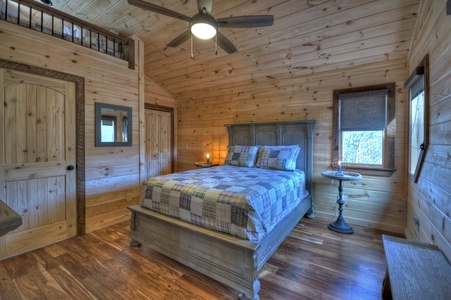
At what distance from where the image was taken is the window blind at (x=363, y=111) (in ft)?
9.84

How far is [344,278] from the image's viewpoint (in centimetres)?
195

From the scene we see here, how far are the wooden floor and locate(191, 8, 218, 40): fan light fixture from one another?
2.30 metres

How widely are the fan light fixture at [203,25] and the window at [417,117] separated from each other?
2.00 metres

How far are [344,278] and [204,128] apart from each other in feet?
12.2

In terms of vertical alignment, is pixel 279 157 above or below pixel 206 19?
below

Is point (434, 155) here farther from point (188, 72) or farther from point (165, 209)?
point (188, 72)

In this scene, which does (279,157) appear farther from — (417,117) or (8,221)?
(8,221)

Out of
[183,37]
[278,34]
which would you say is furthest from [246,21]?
[278,34]

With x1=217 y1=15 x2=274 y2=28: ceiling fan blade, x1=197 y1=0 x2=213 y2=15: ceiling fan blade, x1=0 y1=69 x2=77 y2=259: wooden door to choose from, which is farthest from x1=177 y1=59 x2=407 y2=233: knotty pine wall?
x1=0 y1=69 x2=77 y2=259: wooden door

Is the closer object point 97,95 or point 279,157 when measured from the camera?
point 97,95

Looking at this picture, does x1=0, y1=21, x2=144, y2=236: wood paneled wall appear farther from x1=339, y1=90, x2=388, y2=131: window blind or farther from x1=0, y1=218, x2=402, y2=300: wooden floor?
x1=339, y1=90, x2=388, y2=131: window blind

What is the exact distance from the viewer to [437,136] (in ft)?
5.49

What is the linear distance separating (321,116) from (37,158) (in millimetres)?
3970

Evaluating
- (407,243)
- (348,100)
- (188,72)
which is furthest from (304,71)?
(407,243)
